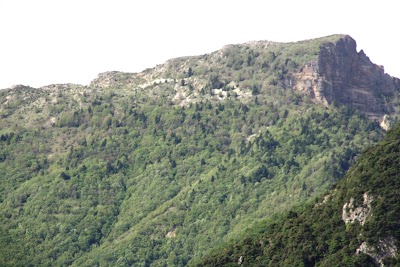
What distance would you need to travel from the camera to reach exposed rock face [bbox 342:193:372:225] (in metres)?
142

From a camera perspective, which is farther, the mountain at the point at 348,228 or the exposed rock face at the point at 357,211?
the exposed rock face at the point at 357,211

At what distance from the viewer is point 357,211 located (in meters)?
144

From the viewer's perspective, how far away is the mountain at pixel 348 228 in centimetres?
13750

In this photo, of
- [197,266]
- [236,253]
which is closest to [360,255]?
[236,253]

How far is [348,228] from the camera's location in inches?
5659

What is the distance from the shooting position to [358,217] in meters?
143

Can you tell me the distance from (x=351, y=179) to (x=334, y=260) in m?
15.0

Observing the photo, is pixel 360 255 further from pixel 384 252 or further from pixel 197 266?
pixel 197 266

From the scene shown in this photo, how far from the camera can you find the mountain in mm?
137500

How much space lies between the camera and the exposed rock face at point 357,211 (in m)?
142

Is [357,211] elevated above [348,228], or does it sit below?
above

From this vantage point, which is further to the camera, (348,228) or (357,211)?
(357,211)

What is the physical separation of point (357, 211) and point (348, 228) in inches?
88.0

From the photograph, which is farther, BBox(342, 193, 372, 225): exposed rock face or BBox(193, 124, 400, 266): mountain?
BBox(342, 193, 372, 225): exposed rock face
